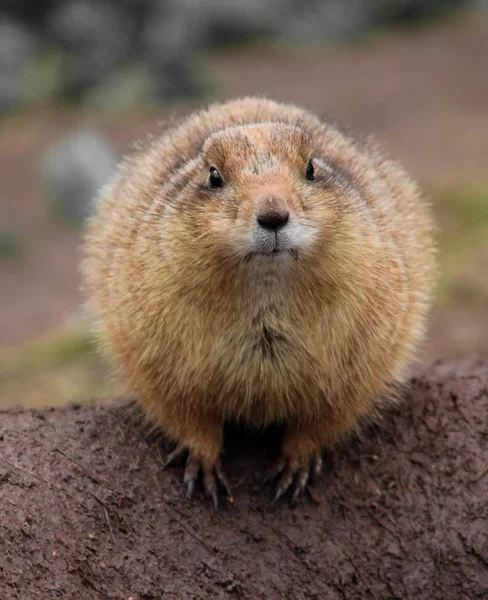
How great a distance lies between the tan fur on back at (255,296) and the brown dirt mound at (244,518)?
0.36 m

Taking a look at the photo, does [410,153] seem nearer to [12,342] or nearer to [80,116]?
[80,116]

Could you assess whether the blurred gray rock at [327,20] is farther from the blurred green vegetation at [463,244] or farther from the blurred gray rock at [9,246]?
the blurred gray rock at [9,246]

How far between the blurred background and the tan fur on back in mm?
5044

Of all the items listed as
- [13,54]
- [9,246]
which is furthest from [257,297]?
[13,54]

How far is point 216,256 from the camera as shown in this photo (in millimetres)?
4480

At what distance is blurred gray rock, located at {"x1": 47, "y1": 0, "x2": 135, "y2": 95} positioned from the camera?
23047 millimetres

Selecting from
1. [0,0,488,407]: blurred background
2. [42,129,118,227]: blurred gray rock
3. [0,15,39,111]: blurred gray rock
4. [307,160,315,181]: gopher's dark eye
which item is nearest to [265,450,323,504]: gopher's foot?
[307,160,315,181]: gopher's dark eye

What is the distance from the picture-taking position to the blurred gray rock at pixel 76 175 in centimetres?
1741

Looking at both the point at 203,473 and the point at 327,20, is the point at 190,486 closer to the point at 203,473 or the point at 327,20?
the point at 203,473

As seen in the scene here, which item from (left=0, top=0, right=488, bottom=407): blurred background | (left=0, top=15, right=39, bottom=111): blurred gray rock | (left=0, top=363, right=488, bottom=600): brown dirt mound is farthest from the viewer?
(left=0, top=15, right=39, bottom=111): blurred gray rock

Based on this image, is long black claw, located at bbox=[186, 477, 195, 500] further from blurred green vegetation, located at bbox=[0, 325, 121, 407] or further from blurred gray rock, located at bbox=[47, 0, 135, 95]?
blurred gray rock, located at bbox=[47, 0, 135, 95]

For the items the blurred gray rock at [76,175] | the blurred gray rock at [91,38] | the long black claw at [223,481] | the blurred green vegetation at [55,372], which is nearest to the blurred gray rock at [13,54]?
the blurred gray rock at [91,38]

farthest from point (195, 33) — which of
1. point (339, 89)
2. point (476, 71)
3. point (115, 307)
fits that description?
point (115, 307)

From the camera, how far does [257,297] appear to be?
4602 mm
